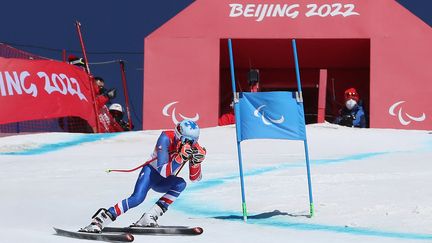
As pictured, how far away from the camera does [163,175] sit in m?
9.43

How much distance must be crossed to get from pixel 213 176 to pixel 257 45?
370 inches

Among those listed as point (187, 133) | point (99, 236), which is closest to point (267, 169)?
point (187, 133)

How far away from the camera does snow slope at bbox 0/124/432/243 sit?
31.4ft

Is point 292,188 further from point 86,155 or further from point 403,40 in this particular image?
point 403,40

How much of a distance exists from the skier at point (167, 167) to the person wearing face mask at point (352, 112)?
11499mm

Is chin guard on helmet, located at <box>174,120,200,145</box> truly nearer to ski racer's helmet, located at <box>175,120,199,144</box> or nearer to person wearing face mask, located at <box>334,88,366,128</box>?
ski racer's helmet, located at <box>175,120,199,144</box>

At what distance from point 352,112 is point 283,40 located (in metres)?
2.73

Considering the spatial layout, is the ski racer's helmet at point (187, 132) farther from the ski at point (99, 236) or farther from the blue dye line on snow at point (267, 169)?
the blue dye line on snow at point (267, 169)

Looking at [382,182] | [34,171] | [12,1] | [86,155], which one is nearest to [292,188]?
[382,182]

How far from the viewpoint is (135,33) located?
23078 millimetres

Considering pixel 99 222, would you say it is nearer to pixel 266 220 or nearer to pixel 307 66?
pixel 266 220

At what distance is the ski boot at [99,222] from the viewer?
29.1 feet

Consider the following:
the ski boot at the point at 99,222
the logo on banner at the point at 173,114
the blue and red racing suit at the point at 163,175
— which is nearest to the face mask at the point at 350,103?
the logo on banner at the point at 173,114

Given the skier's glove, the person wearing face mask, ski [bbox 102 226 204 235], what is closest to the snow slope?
ski [bbox 102 226 204 235]
